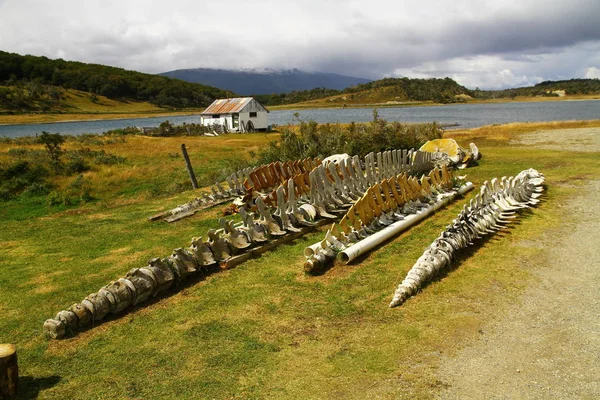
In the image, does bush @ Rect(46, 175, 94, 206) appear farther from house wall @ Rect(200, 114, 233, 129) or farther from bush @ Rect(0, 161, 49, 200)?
house wall @ Rect(200, 114, 233, 129)

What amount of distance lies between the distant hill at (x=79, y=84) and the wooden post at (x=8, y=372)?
11112cm

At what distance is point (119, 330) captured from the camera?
248 inches

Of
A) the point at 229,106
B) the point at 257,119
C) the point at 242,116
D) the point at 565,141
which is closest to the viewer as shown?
the point at 565,141

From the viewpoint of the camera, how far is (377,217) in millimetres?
10172

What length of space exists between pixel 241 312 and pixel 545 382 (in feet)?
13.4

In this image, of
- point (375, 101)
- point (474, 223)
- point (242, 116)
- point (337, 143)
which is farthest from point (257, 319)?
point (375, 101)

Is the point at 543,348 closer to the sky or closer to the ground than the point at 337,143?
closer to the ground

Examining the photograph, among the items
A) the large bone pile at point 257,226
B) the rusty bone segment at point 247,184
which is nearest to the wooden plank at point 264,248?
the large bone pile at point 257,226

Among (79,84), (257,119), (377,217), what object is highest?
(79,84)

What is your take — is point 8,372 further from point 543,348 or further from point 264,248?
point 543,348

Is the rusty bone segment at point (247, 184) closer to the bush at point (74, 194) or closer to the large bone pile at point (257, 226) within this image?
the large bone pile at point (257, 226)

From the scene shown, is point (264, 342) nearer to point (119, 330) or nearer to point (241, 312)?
point (241, 312)

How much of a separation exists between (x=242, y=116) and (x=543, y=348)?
50.4m

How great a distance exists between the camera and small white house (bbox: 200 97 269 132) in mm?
53250
